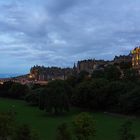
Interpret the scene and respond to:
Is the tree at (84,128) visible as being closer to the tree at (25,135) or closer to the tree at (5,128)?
the tree at (25,135)

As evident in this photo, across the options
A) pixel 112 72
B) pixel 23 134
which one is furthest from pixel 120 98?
pixel 23 134

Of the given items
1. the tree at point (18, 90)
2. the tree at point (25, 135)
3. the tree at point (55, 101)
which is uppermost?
the tree at point (18, 90)

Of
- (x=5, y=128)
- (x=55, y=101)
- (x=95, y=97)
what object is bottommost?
(x=5, y=128)

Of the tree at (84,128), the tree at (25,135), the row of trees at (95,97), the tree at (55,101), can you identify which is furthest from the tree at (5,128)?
the tree at (55,101)

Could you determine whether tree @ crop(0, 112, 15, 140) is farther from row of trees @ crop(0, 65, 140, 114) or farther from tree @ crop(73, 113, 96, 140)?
row of trees @ crop(0, 65, 140, 114)

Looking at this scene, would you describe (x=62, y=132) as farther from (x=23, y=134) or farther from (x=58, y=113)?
(x=58, y=113)

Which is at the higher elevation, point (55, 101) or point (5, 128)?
point (55, 101)

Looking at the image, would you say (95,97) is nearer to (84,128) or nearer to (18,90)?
(18,90)

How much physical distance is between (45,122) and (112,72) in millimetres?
56736

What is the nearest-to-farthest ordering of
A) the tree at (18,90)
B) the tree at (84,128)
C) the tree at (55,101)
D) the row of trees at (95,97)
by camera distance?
the tree at (84,128) → the row of trees at (95,97) → the tree at (55,101) → the tree at (18,90)

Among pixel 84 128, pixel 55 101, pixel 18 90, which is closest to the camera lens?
pixel 84 128

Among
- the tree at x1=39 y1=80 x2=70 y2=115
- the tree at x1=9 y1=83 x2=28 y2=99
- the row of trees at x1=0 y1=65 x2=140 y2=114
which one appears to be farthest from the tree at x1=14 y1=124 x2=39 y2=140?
the tree at x1=9 y1=83 x2=28 y2=99

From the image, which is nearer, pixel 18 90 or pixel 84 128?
pixel 84 128

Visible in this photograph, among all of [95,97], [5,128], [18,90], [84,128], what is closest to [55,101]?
[95,97]
